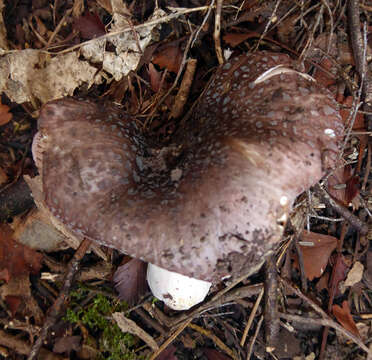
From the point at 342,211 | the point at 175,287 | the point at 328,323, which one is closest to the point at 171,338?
the point at 175,287

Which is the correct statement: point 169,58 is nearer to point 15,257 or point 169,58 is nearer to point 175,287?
point 175,287

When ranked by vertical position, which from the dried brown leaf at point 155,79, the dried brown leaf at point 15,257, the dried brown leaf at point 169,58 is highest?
the dried brown leaf at point 169,58

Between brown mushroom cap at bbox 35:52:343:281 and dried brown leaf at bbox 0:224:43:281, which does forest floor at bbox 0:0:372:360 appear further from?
brown mushroom cap at bbox 35:52:343:281

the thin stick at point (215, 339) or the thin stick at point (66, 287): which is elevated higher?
the thin stick at point (66, 287)

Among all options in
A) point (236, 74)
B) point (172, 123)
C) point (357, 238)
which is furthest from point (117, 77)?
point (357, 238)

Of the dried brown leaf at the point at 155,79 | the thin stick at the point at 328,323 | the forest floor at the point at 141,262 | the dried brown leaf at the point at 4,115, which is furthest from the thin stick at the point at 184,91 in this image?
the thin stick at the point at 328,323

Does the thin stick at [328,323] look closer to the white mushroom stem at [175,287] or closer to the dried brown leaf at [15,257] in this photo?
the white mushroom stem at [175,287]
